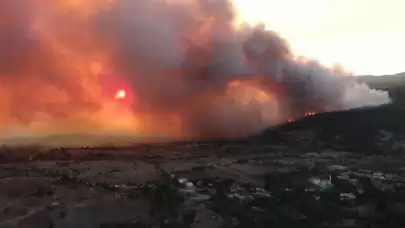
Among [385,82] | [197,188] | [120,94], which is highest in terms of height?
[385,82]

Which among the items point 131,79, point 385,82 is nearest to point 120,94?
point 131,79

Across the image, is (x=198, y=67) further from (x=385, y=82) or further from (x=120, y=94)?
(x=385, y=82)

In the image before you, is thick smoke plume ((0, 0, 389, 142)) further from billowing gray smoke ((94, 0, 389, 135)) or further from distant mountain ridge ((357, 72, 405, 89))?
distant mountain ridge ((357, 72, 405, 89))

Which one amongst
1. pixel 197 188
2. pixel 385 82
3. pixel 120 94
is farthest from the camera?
pixel 385 82

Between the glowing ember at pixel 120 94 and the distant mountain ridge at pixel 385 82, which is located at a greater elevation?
the distant mountain ridge at pixel 385 82

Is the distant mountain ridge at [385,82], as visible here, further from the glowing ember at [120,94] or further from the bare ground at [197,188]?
the glowing ember at [120,94]

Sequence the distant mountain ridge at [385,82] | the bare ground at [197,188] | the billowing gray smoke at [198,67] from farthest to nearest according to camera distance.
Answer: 1. the distant mountain ridge at [385,82]
2. the billowing gray smoke at [198,67]
3. the bare ground at [197,188]

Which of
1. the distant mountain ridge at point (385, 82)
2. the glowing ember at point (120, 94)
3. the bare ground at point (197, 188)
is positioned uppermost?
the distant mountain ridge at point (385, 82)

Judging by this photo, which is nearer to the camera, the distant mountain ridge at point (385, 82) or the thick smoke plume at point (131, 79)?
the thick smoke plume at point (131, 79)

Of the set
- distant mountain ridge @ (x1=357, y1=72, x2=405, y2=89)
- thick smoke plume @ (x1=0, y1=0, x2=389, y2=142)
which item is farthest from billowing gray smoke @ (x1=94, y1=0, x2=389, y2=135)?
distant mountain ridge @ (x1=357, y1=72, x2=405, y2=89)

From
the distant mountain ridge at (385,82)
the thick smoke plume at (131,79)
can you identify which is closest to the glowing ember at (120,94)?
the thick smoke plume at (131,79)

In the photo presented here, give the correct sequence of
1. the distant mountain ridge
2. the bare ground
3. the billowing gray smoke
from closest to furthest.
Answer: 1. the bare ground
2. the billowing gray smoke
3. the distant mountain ridge

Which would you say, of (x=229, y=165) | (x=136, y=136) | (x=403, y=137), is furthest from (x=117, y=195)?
(x=403, y=137)

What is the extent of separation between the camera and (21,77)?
45.9 m
